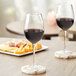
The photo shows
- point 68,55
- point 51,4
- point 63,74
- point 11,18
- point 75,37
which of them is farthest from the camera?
point 11,18

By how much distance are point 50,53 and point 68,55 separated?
0.36 feet

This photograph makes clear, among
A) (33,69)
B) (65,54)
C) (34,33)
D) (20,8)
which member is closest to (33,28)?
(34,33)

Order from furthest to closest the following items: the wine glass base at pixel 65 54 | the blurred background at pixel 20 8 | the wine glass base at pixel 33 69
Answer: the blurred background at pixel 20 8 < the wine glass base at pixel 65 54 < the wine glass base at pixel 33 69

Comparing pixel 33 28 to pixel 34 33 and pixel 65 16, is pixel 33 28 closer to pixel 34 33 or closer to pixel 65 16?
pixel 34 33

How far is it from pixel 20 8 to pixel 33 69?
3449 millimetres

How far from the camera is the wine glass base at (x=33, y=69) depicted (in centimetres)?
96

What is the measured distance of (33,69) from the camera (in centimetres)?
99

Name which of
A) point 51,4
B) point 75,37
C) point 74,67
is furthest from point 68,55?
point 51,4

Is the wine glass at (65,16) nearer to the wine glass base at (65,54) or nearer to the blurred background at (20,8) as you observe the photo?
the wine glass base at (65,54)

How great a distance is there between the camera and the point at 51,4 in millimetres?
4176

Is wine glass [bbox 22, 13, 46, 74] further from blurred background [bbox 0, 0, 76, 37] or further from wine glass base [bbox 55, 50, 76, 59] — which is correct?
blurred background [bbox 0, 0, 76, 37]

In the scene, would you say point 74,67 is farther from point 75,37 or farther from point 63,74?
point 75,37

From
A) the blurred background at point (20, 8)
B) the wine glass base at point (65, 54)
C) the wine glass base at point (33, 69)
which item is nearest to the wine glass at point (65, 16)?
the wine glass base at point (65, 54)

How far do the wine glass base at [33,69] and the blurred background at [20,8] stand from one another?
10.5 ft
